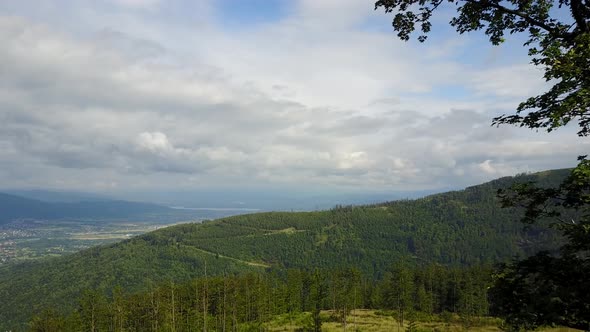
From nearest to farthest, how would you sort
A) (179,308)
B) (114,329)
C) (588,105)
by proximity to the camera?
(588,105)
(114,329)
(179,308)

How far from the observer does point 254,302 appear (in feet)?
273

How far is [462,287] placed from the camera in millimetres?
99500

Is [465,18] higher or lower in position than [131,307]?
higher

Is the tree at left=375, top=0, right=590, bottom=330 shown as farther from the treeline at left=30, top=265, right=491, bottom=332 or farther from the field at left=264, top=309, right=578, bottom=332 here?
the field at left=264, top=309, right=578, bottom=332

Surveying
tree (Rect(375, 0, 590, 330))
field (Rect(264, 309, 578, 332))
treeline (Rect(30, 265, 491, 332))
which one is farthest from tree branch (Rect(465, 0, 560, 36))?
field (Rect(264, 309, 578, 332))

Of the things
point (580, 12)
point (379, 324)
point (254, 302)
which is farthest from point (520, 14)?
point (254, 302)

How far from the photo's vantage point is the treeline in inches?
2726

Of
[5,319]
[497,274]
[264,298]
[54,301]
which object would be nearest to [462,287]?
[264,298]

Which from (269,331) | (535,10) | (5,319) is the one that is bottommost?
(5,319)

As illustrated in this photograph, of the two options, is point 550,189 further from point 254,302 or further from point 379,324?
point 254,302

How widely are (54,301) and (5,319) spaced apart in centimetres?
2312

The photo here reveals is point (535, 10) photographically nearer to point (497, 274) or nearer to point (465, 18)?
point (465, 18)

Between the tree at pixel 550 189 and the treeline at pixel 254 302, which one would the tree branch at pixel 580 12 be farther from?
the treeline at pixel 254 302

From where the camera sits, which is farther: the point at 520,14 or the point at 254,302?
the point at 254,302
